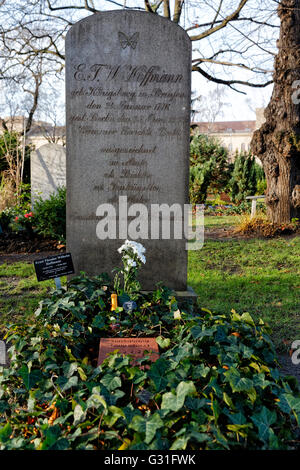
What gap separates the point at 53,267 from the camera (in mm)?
3744

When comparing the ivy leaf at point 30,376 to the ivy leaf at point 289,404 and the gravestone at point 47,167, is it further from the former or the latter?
the gravestone at point 47,167

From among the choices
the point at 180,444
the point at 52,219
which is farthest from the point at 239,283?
the point at 180,444

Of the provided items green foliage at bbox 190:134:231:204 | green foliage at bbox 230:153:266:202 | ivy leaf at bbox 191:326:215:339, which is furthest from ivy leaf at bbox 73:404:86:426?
green foliage at bbox 190:134:231:204

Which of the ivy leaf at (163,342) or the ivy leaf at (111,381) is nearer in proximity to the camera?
the ivy leaf at (111,381)

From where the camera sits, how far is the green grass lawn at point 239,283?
4621 mm

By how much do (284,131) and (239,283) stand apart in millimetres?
4781

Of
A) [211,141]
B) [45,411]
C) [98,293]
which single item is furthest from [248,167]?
[45,411]

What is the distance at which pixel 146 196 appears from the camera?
408 centimetres

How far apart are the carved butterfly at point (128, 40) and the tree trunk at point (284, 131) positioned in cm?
596

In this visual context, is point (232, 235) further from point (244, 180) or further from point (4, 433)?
point (4, 433)

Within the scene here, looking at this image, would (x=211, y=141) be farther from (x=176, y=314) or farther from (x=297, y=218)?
(x=176, y=314)

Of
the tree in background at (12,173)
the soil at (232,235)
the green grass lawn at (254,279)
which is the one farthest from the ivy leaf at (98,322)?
the tree in background at (12,173)

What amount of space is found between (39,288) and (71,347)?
2.69 meters

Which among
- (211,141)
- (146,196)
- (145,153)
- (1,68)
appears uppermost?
(1,68)
